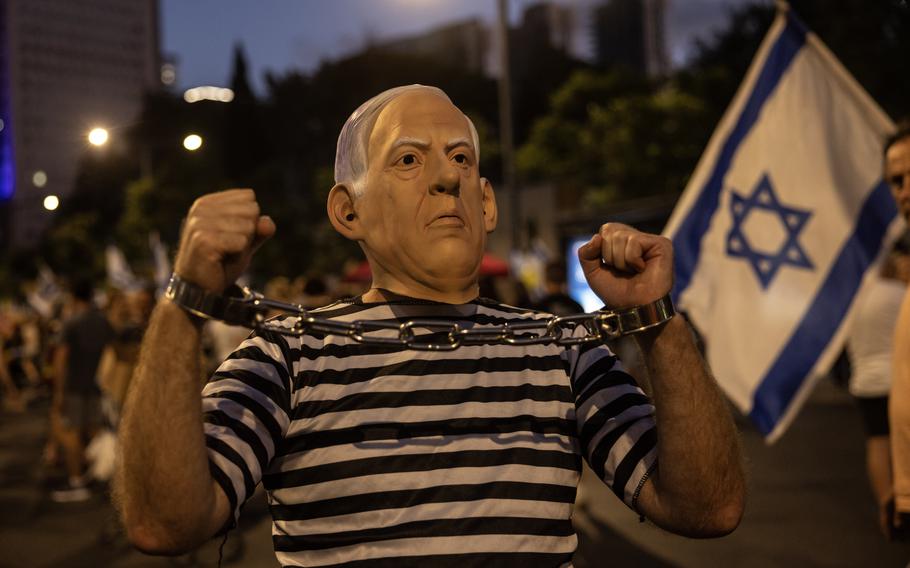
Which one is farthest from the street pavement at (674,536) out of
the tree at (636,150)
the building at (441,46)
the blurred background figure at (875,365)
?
the building at (441,46)

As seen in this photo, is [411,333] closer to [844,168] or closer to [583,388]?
[583,388]

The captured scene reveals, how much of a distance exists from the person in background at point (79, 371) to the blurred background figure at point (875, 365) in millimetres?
6856

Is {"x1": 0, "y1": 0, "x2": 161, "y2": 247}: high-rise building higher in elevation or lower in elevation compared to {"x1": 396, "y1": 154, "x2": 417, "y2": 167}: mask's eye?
higher

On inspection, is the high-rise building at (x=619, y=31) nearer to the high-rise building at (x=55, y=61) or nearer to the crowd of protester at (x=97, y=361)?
the high-rise building at (x=55, y=61)

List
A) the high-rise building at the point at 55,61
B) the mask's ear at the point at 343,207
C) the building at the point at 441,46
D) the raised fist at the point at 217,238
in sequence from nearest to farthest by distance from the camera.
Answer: the raised fist at the point at 217,238 → the mask's ear at the point at 343,207 → the high-rise building at the point at 55,61 → the building at the point at 441,46

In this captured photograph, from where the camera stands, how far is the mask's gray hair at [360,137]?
83.4 inches

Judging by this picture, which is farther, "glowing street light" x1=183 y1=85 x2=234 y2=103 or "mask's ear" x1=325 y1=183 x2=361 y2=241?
"glowing street light" x1=183 y1=85 x2=234 y2=103

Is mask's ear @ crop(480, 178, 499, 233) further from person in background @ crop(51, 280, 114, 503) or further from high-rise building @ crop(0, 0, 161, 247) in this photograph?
high-rise building @ crop(0, 0, 161, 247)

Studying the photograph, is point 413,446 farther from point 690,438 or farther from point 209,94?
point 209,94

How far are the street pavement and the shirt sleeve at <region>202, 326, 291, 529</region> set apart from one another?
341cm

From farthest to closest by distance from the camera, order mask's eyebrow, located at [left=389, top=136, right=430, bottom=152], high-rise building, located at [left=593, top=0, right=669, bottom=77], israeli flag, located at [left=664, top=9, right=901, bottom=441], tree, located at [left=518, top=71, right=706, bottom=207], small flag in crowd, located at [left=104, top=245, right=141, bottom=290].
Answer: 1. high-rise building, located at [left=593, top=0, right=669, bottom=77]
2. tree, located at [left=518, top=71, right=706, bottom=207]
3. small flag in crowd, located at [left=104, top=245, right=141, bottom=290]
4. israeli flag, located at [left=664, top=9, right=901, bottom=441]
5. mask's eyebrow, located at [left=389, top=136, right=430, bottom=152]

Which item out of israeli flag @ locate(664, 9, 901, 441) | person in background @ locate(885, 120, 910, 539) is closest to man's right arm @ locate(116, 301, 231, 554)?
person in background @ locate(885, 120, 910, 539)

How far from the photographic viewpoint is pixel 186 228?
1594mm

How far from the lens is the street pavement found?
6742 millimetres
